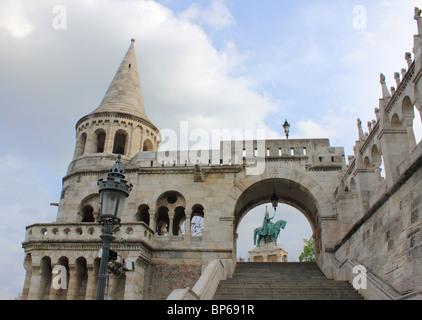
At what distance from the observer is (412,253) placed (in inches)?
310

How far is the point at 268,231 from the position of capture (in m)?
29.4

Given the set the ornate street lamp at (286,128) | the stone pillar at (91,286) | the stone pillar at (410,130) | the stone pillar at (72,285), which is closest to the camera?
the stone pillar at (410,130)

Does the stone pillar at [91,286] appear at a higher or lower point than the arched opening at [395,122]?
lower

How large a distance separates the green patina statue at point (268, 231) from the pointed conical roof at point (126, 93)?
1415 centimetres

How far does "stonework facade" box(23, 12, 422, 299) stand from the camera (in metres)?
9.76

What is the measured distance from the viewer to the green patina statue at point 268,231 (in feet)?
94.8

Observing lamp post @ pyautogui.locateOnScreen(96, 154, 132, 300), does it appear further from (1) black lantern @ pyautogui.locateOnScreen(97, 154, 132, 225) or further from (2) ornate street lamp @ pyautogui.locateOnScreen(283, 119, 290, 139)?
(2) ornate street lamp @ pyautogui.locateOnScreen(283, 119, 290, 139)

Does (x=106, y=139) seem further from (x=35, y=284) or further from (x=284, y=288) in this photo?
(x=284, y=288)

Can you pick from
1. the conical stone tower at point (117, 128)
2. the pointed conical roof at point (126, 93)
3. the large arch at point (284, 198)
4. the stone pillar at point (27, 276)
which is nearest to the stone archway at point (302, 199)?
the large arch at point (284, 198)

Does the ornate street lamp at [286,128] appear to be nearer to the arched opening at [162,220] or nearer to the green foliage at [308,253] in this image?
the arched opening at [162,220]

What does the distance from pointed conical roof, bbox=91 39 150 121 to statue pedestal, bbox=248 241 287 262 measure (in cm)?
1567
